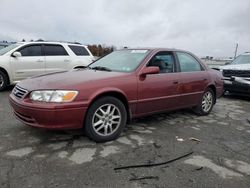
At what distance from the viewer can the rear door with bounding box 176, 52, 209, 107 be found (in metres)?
5.68

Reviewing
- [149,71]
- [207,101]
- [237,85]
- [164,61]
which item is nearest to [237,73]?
[237,85]

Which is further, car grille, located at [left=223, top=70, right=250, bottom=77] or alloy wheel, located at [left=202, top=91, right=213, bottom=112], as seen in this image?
car grille, located at [left=223, top=70, right=250, bottom=77]

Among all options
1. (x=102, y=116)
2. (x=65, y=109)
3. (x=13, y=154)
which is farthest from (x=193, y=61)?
(x=13, y=154)

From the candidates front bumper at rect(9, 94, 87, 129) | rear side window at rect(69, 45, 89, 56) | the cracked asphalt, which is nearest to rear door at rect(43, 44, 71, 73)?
rear side window at rect(69, 45, 89, 56)

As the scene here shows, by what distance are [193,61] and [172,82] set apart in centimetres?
120

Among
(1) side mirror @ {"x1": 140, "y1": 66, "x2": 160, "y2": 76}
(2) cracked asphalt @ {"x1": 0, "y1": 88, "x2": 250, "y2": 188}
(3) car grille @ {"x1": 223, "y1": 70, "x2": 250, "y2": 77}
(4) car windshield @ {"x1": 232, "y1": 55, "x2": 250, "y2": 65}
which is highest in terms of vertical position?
(1) side mirror @ {"x1": 140, "y1": 66, "x2": 160, "y2": 76}

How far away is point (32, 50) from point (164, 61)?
17.8 feet

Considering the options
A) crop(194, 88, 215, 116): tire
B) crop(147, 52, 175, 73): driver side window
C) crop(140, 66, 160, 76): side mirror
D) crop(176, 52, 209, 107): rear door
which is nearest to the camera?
crop(140, 66, 160, 76): side mirror

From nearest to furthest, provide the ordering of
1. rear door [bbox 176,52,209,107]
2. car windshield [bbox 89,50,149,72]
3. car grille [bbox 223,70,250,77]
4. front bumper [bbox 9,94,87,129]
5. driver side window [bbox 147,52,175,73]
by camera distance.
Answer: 1. front bumper [bbox 9,94,87,129]
2. car windshield [bbox 89,50,149,72]
3. driver side window [bbox 147,52,175,73]
4. rear door [bbox 176,52,209,107]
5. car grille [bbox 223,70,250,77]

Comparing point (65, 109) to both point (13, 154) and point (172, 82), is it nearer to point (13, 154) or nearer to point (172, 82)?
point (13, 154)

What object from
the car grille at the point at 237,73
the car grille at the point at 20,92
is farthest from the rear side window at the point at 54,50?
the car grille at the point at 237,73

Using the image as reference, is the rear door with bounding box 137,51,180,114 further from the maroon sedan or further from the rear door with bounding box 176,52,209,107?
the rear door with bounding box 176,52,209,107

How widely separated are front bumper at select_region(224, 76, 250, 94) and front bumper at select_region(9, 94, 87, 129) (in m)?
6.76

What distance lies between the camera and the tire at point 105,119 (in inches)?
164
